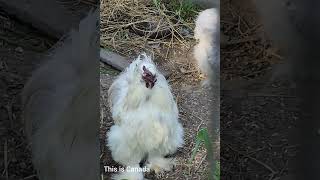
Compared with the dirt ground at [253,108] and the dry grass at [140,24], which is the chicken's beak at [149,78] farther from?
the dirt ground at [253,108]

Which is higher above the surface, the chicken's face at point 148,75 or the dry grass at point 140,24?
the dry grass at point 140,24

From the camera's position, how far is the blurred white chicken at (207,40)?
161 cm

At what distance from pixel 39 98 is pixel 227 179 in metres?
0.67

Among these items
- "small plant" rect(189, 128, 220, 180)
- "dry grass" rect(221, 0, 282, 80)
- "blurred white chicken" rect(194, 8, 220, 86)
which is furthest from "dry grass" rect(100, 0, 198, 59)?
"small plant" rect(189, 128, 220, 180)

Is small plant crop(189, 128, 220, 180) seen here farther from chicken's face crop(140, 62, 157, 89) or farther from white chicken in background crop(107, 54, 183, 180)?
chicken's face crop(140, 62, 157, 89)

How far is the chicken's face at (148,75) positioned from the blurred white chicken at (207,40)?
149mm

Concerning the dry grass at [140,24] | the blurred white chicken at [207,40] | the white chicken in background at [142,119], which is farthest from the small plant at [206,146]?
the dry grass at [140,24]

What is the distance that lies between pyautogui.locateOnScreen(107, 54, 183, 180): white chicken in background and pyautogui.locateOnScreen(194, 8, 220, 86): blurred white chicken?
0.13 meters

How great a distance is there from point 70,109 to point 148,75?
0.89 ft

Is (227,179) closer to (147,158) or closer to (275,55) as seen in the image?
(147,158)

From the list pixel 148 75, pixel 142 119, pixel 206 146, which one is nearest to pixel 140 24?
pixel 148 75

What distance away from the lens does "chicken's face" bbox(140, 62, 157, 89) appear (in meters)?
1.57

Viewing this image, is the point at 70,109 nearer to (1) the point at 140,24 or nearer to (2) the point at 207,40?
(1) the point at 140,24

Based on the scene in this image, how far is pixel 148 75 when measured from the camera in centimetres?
157
